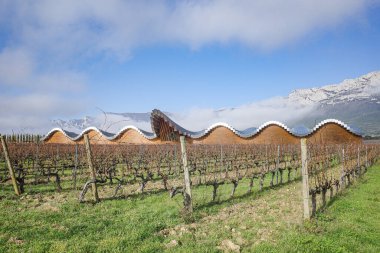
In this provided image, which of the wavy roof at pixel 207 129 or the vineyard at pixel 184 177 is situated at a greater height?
the wavy roof at pixel 207 129

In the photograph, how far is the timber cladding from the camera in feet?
136

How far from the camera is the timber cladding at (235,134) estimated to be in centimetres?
4153

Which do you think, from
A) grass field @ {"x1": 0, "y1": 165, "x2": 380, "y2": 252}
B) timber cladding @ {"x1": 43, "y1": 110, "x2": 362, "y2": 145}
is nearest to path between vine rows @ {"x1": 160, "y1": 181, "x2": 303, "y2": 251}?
grass field @ {"x1": 0, "y1": 165, "x2": 380, "y2": 252}

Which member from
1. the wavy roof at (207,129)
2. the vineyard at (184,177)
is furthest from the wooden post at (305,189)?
the wavy roof at (207,129)

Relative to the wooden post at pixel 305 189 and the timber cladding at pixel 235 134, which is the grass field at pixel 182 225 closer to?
the wooden post at pixel 305 189

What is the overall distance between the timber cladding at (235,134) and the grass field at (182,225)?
3216 centimetres

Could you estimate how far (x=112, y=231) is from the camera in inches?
274

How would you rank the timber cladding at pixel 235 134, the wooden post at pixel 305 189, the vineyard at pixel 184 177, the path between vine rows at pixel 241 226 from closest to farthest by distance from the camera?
the path between vine rows at pixel 241 226
the wooden post at pixel 305 189
the vineyard at pixel 184 177
the timber cladding at pixel 235 134

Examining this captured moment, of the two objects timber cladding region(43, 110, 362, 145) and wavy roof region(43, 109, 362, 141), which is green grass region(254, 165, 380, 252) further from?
wavy roof region(43, 109, 362, 141)

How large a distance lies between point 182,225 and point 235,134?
3824cm

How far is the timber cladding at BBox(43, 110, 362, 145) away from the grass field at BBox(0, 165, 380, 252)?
106 feet

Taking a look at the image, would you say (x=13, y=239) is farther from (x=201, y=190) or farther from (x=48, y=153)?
(x=48, y=153)

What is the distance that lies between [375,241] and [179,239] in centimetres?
413

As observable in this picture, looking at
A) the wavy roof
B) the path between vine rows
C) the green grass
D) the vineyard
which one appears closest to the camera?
the green grass
